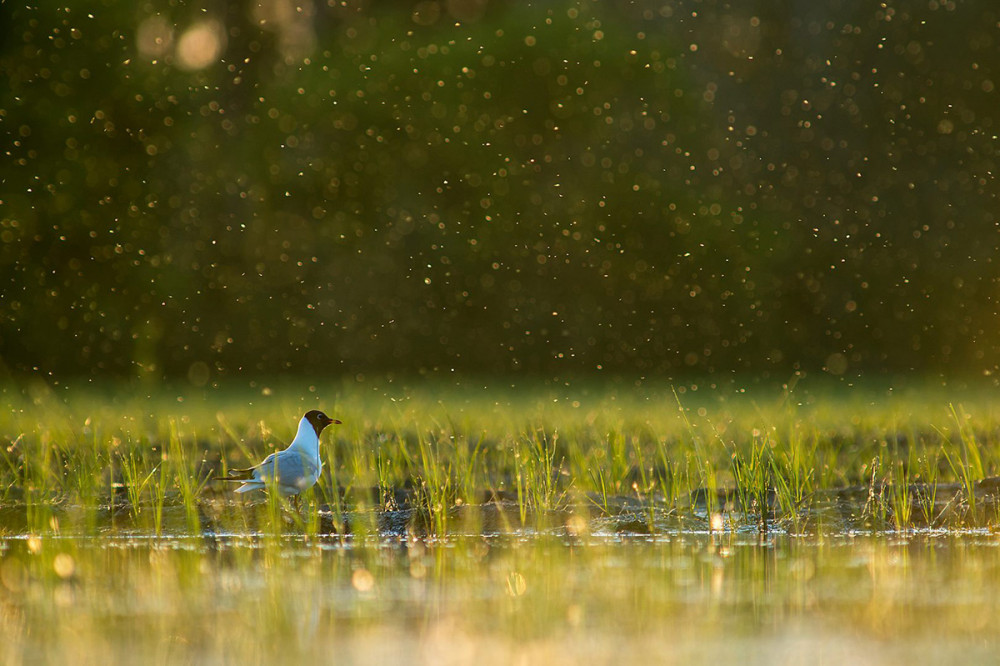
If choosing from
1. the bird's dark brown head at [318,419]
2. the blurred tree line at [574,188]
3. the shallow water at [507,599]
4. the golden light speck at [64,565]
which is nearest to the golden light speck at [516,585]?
the shallow water at [507,599]

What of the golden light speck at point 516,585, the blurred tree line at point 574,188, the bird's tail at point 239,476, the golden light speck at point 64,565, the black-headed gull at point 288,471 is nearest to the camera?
the golden light speck at point 516,585

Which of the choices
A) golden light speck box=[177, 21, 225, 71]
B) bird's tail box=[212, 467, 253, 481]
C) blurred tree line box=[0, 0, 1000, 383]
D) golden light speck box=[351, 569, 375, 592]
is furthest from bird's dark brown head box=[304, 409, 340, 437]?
golden light speck box=[177, 21, 225, 71]

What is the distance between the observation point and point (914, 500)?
6.51 meters

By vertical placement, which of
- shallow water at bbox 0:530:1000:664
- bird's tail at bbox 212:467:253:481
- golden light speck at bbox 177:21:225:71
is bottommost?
shallow water at bbox 0:530:1000:664

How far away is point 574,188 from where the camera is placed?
2447cm

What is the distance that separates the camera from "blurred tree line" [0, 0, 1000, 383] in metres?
23.7

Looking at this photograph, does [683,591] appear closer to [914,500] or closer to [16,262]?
[914,500]

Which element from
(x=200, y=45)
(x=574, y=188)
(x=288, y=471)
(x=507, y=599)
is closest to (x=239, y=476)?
(x=288, y=471)

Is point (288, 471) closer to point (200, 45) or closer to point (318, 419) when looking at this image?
point (318, 419)

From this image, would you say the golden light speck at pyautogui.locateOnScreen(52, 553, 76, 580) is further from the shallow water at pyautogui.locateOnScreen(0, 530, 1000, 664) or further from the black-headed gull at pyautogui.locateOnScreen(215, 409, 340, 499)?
the black-headed gull at pyautogui.locateOnScreen(215, 409, 340, 499)

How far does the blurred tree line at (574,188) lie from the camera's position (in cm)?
2372

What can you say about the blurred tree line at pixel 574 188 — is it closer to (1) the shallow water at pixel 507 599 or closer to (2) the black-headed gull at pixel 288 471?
(2) the black-headed gull at pixel 288 471

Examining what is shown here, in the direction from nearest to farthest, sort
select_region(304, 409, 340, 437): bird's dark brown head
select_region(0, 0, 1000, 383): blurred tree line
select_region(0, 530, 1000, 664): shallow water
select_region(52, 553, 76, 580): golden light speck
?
select_region(0, 530, 1000, 664): shallow water → select_region(52, 553, 76, 580): golden light speck → select_region(304, 409, 340, 437): bird's dark brown head → select_region(0, 0, 1000, 383): blurred tree line

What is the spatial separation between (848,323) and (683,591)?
21.2 metres
